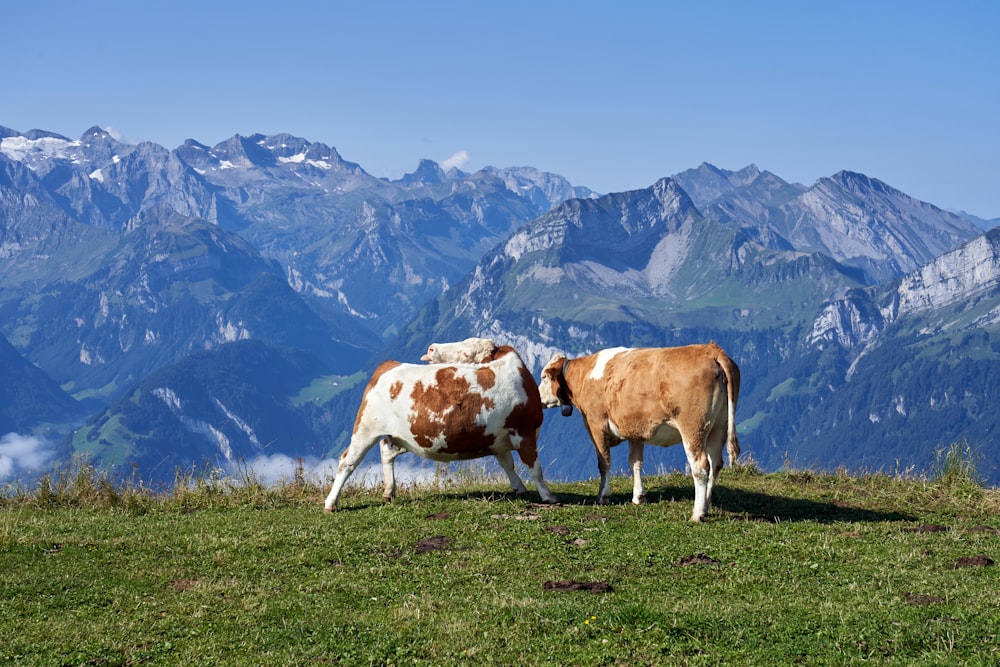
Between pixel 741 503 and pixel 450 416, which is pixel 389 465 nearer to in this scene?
pixel 450 416

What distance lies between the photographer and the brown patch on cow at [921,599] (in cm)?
1170

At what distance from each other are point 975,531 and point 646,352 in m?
6.72

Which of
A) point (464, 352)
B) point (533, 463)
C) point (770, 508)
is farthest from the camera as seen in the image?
point (464, 352)

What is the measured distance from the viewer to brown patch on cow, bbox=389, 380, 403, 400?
19016 millimetres

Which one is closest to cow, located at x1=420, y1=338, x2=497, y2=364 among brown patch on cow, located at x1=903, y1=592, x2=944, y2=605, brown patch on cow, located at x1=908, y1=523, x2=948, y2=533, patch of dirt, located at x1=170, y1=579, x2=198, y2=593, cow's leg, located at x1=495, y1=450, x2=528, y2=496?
cow's leg, located at x1=495, y1=450, x2=528, y2=496

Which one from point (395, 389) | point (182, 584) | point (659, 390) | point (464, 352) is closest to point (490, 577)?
point (182, 584)

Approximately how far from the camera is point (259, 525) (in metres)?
17.2

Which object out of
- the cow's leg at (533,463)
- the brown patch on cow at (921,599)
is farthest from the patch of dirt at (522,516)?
the brown patch on cow at (921,599)

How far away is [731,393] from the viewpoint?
57.6ft

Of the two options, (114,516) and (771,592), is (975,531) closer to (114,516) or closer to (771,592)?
(771,592)

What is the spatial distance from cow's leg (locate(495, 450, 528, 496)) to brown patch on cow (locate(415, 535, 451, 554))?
413 cm

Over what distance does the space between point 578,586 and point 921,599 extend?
4327 millimetres

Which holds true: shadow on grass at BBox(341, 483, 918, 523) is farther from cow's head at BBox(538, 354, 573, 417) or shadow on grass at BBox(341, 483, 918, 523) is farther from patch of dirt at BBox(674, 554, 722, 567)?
patch of dirt at BBox(674, 554, 722, 567)

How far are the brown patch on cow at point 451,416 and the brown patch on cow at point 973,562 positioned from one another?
28.0 feet
